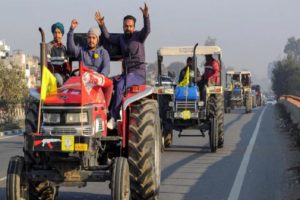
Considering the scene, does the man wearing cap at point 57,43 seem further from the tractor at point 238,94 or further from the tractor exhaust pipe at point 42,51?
the tractor at point 238,94

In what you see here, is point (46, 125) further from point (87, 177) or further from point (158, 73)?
point (158, 73)

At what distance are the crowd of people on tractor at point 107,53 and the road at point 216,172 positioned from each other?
6.64 feet

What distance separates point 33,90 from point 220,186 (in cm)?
409

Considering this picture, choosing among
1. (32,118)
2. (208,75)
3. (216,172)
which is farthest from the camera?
(208,75)

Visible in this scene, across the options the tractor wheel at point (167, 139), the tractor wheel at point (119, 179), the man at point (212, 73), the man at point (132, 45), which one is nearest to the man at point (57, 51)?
the man at point (132, 45)

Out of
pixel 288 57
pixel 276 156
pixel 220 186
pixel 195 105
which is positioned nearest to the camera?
pixel 220 186

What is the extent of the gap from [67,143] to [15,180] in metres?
0.77

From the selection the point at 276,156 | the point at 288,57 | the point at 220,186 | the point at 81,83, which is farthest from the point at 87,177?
the point at 288,57

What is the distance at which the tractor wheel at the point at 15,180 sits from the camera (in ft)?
23.9

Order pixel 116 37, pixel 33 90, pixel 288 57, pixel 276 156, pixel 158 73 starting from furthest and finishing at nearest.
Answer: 1. pixel 288 57
2. pixel 158 73
3. pixel 276 156
4. pixel 116 37
5. pixel 33 90

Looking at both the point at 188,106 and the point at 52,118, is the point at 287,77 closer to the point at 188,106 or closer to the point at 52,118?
the point at 188,106

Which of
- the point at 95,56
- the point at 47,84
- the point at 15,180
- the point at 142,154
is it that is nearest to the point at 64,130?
the point at 47,84

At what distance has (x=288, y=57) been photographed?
9631 centimetres

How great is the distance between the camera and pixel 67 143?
7.07 m
